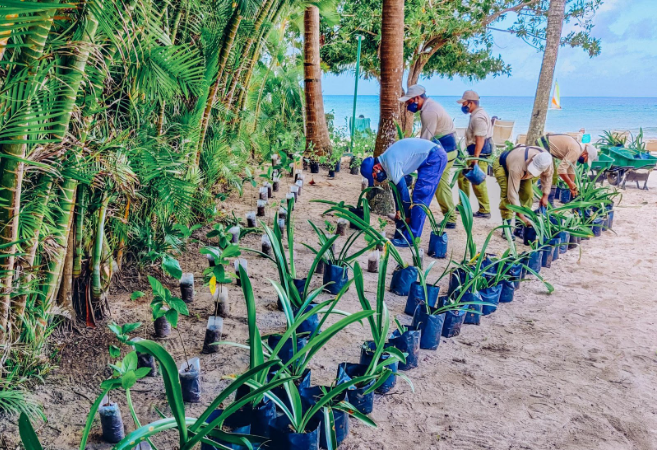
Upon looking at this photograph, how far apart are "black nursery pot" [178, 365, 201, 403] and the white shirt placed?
279cm

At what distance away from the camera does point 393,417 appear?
7.88 ft

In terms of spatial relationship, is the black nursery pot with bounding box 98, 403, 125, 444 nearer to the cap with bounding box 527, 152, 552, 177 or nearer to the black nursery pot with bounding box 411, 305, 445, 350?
the black nursery pot with bounding box 411, 305, 445, 350

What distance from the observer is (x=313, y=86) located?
7.81m

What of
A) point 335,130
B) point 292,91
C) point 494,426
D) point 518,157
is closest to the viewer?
point 494,426

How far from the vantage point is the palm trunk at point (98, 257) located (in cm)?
266

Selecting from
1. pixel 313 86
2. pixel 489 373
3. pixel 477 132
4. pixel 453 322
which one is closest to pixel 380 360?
pixel 489 373

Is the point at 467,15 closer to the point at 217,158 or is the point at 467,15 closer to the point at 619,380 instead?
the point at 217,158

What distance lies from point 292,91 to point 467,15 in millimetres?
4345

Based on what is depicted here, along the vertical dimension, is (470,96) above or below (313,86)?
below

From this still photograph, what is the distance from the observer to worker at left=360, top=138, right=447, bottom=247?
4.62 m

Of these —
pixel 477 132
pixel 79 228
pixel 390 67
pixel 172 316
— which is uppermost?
pixel 390 67

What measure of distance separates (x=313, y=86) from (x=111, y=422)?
21.4 feet

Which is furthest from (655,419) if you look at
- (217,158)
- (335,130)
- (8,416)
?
(335,130)

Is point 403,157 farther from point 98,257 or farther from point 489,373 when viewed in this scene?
point 98,257
